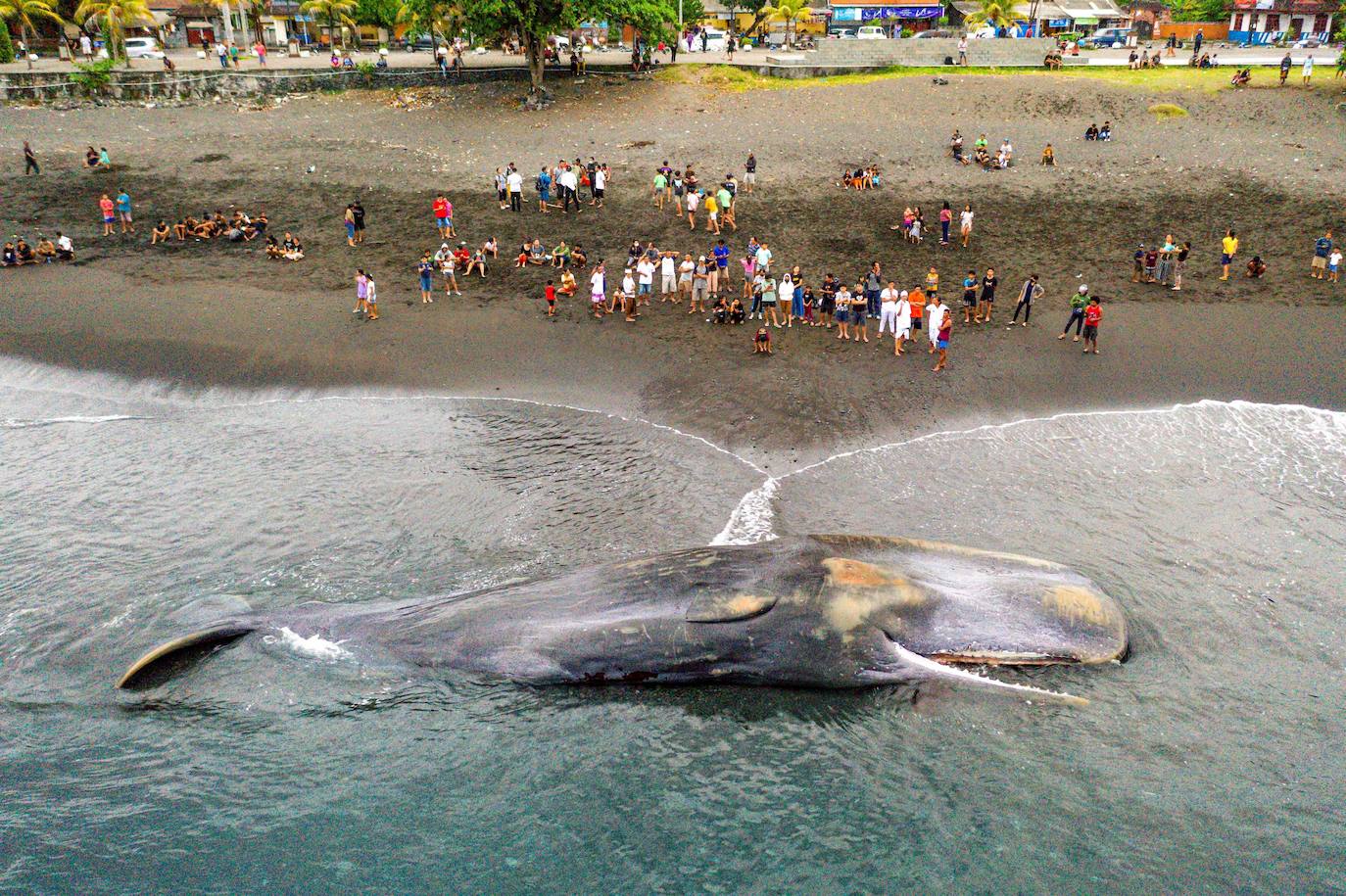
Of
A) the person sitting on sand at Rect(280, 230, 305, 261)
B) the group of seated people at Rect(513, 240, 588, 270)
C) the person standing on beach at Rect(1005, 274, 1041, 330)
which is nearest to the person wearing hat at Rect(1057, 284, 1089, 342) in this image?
the person standing on beach at Rect(1005, 274, 1041, 330)

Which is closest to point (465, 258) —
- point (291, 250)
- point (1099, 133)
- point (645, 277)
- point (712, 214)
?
point (291, 250)

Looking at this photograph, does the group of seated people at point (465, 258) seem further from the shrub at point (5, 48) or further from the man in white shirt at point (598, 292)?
the shrub at point (5, 48)

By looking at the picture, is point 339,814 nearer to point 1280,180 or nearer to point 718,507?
point 718,507

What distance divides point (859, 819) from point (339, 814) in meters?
7.13

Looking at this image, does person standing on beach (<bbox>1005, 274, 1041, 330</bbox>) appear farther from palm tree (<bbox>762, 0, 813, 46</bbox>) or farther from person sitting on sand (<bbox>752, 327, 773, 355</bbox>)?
palm tree (<bbox>762, 0, 813, 46</bbox>)

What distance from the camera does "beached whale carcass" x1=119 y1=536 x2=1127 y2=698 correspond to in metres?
13.6

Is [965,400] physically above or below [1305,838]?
above

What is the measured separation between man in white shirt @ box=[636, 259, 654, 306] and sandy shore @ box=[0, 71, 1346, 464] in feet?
3.72

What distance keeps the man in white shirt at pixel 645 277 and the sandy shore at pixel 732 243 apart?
3.72 feet

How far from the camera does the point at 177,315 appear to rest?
101 feet

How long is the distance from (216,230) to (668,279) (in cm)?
1956

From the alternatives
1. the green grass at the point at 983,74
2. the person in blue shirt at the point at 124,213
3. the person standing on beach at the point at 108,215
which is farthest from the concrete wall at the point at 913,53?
the person standing on beach at the point at 108,215

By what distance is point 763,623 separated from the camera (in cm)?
1364

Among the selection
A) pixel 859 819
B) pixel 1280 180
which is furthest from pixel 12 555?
pixel 1280 180
